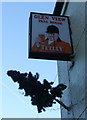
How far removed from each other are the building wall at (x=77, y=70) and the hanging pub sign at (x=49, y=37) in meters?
0.23

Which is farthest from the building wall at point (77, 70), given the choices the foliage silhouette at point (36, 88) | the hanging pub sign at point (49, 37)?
the foliage silhouette at point (36, 88)

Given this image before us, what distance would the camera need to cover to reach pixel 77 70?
321 inches

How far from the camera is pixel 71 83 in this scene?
8578mm

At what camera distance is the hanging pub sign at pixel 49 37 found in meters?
8.22

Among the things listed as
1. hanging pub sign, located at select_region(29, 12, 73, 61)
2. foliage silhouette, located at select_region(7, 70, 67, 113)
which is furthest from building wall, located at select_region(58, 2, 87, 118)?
foliage silhouette, located at select_region(7, 70, 67, 113)

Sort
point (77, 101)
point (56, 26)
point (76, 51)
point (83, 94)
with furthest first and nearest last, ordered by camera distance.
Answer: point (56, 26) < point (76, 51) < point (77, 101) < point (83, 94)

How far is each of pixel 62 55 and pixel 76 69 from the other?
0.54 m

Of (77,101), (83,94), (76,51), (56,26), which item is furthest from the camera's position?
(56,26)

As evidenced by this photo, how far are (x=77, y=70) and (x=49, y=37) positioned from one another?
1.29m

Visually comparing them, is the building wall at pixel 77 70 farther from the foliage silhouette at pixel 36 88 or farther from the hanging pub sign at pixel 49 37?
the foliage silhouette at pixel 36 88

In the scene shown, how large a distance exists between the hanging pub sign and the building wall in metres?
0.23

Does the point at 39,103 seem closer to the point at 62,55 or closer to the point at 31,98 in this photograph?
the point at 31,98

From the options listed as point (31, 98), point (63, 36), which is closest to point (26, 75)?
point (31, 98)

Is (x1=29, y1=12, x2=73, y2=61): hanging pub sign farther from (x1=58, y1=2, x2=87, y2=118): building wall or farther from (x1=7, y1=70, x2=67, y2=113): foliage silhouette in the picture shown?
(x1=7, y1=70, x2=67, y2=113): foliage silhouette
